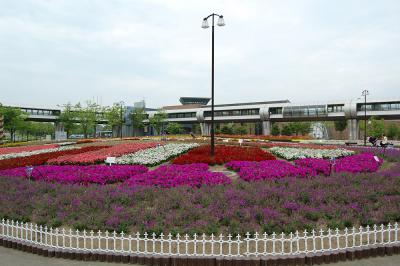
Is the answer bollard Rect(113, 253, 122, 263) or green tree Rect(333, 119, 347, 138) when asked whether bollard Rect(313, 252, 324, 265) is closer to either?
bollard Rect(113, 253, 122, 263)

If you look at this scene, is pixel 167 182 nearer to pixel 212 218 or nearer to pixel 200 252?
pixel 212 218

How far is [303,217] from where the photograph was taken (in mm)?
8789

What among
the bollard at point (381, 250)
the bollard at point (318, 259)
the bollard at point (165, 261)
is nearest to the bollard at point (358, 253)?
the bollard at point (381, 250)

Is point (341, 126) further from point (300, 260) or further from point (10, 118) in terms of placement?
point (300, 260)

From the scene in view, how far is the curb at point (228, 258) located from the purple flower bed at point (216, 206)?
1.02m

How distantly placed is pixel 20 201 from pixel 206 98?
471ft

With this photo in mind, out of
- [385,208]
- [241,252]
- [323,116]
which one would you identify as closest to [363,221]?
[385,208]

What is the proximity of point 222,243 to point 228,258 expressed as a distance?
648 millimetres

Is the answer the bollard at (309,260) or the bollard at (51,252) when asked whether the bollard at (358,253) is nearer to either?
the bollard at (309,260)

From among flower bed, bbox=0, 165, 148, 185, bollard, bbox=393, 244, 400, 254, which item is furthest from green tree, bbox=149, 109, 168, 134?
bollard, bbox=393, 244, 400, 254

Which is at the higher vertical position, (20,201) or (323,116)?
(323,116)

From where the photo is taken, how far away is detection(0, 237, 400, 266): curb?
262 inches

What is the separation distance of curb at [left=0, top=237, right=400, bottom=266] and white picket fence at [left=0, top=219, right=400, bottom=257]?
113 mm

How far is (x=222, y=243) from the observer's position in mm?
7324
